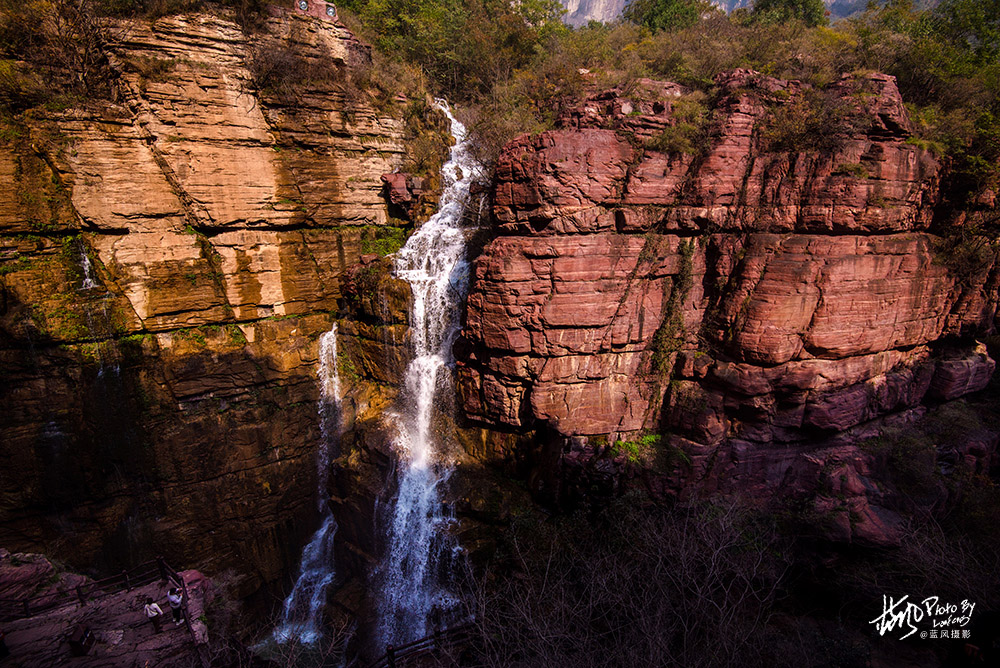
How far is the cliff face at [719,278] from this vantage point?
34.3 feet

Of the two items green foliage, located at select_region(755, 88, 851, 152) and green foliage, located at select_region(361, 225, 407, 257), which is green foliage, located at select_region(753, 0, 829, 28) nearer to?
green foliage, located at select_region(755, 88, 851, 152)

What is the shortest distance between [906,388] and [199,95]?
22.5 meters

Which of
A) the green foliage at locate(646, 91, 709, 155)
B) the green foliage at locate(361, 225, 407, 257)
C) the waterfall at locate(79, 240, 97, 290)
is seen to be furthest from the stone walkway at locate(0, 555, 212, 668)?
the green foliage at locate(646, 91, 709, 155)

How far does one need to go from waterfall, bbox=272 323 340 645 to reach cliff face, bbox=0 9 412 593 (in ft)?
1.30

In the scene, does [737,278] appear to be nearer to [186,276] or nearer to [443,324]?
[443,324]

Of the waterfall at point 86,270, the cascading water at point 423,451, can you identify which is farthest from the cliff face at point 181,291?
the cascading water at point 423,451

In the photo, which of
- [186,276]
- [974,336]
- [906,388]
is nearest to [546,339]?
[906,388]

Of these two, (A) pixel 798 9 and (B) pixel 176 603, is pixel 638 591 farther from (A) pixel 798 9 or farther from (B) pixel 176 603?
(A) pixel 798 9

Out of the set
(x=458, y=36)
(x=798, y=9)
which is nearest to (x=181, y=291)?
(x=458, y=36)

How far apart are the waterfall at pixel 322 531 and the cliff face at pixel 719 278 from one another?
272 inches

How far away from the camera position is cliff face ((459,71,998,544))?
1045cm

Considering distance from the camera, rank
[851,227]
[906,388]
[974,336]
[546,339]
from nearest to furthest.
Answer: [851,227]
[546,339]
[906,388]
[974,336]

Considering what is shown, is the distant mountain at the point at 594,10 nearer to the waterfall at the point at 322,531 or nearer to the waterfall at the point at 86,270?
the waterfall at the point at 322,531

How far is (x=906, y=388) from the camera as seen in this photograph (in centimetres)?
1220
